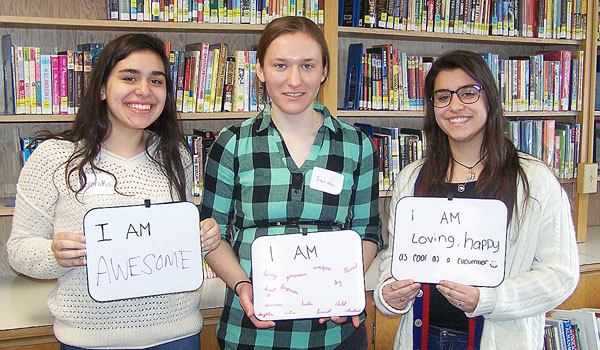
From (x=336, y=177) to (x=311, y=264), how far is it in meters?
0.26

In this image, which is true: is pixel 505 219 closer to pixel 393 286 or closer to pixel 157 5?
pixel 393 286

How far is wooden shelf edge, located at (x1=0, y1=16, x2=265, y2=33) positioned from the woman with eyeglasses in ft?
3.67

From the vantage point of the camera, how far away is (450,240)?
5.01 feet

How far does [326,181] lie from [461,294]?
1.49 ft

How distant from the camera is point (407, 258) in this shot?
1540mm

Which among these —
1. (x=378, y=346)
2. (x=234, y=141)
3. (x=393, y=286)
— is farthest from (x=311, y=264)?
(x=378, y=346)

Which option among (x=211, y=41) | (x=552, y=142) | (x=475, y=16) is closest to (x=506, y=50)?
(x=475, y=16)

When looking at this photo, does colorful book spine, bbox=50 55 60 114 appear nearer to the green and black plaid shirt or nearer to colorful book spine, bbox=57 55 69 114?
colorful book spine, bbox=57 55 69 114

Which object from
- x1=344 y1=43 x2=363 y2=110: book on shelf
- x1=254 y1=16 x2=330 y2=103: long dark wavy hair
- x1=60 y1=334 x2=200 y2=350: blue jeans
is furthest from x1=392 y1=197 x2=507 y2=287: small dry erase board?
x1=344 y1=43 x2=363 y2=110: book on shelf

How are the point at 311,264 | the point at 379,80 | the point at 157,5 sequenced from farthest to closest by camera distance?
the point at 379,80 → the point at 157,5 → the point at 311,264

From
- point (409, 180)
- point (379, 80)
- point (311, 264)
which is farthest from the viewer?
point (379, 80)

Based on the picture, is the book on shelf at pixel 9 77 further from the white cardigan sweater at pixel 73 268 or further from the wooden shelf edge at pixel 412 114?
the wooden shelf edge at pixel 412 114

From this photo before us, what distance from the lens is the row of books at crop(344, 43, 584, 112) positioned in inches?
111

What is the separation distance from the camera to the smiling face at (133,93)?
1545mm
